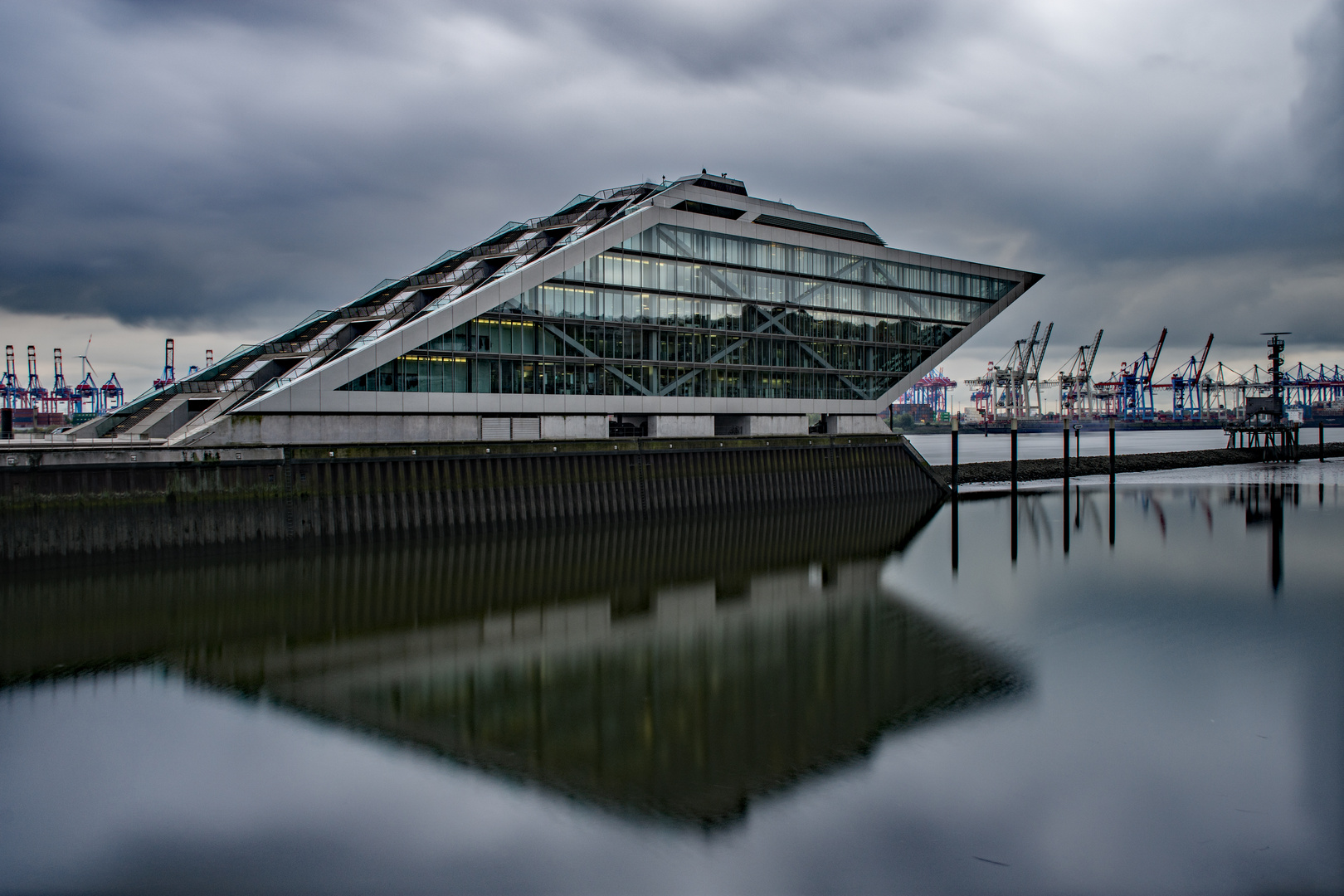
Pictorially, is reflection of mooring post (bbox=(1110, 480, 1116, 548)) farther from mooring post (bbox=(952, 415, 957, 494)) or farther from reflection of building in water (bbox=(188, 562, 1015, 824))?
reflection of building in water (bbox=(188, 562, 1015, 824))

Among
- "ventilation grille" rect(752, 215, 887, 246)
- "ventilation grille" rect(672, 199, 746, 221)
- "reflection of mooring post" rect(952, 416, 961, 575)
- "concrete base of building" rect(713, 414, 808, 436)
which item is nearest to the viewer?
"reflection of mooring post" rect(952, 416, 961, 575)

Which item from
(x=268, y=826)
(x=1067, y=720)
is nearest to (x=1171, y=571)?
(x=1067, y=720)

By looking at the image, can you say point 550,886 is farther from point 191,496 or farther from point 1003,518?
point 1003,518

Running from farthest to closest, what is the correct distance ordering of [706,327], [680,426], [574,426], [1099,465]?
[1099,465] < [706,327] < [680,426] < [574,426]

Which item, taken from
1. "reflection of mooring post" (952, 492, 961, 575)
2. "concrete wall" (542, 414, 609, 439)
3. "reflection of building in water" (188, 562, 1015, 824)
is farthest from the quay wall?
"reflection of building in water" (188, 562, 1015, 824)

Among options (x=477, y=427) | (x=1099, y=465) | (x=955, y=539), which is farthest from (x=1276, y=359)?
(x=477, y=427)

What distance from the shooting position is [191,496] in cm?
3192

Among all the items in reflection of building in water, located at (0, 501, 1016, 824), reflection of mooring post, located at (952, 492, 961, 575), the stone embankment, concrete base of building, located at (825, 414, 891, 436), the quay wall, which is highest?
concrete base of building, located at (825, 414, 891, 436)

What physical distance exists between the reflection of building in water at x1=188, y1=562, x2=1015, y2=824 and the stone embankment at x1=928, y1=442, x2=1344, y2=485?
41.8 meters

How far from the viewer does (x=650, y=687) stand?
18.4 meters

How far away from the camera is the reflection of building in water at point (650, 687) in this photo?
14023mm

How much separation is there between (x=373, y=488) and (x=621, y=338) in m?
18.2

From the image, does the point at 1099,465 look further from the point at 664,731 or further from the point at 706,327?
the point at 664,731

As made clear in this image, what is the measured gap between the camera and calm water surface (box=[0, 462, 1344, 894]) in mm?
11172
